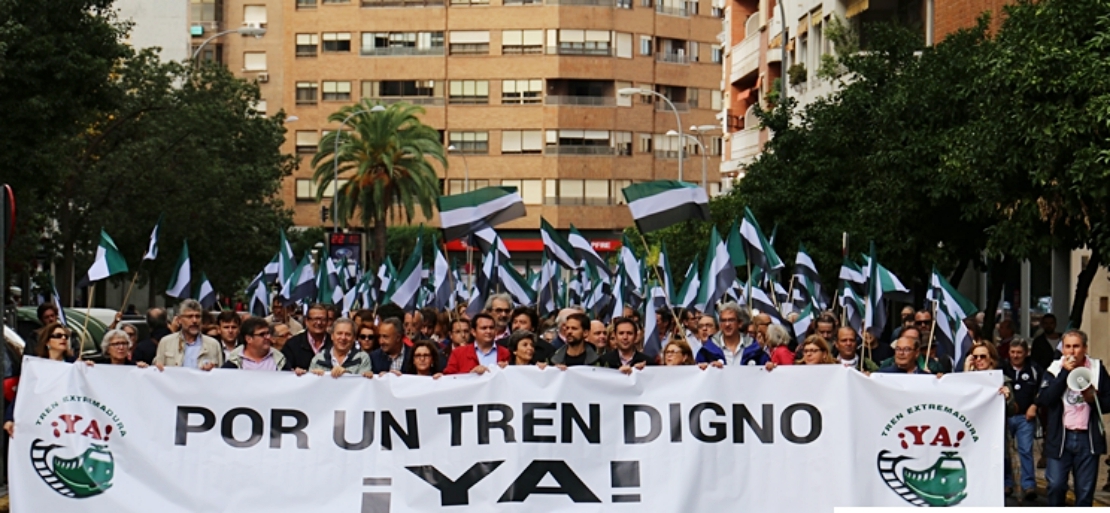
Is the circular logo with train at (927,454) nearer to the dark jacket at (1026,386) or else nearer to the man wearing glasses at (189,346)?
the dark jacket at (1026,386)

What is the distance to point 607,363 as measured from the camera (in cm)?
1189

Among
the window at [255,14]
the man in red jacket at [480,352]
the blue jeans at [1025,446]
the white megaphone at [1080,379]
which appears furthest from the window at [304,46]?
the white megaphone at [1080,379]

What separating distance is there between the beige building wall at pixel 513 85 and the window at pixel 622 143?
1.9 inches

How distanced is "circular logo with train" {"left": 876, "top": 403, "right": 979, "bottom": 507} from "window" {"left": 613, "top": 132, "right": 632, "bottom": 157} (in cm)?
8429

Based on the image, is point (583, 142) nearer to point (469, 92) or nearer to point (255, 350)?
point (469, 92)

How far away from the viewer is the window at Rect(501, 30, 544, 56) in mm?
94438

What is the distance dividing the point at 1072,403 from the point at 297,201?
84590mm

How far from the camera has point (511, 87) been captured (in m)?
94.8

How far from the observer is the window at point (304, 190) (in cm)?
9600

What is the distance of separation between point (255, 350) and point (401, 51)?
84.2 meters

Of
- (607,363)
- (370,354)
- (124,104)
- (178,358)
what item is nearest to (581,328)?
(607,363)

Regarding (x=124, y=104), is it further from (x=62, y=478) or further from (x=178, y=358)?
(x=62, y=478)

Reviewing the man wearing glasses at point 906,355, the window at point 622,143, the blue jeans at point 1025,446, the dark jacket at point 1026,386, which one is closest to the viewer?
the man wearing glasses at point 906,355

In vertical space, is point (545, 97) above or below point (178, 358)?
above
